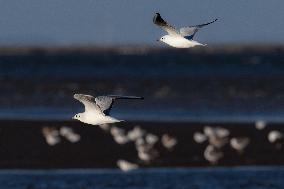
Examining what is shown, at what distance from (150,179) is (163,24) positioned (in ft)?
21.9

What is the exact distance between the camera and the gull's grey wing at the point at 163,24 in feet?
70.9

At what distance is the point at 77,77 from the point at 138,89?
10374 millimetres

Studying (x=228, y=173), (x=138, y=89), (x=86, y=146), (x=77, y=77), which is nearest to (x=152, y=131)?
(x=86, y=146)

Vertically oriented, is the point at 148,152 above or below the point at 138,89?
below

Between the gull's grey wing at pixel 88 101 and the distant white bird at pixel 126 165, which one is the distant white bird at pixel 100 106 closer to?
the gull's grey wing at pixel 88 101

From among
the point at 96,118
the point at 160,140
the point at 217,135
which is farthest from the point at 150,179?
the point at 96,118

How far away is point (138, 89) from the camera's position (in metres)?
50.6

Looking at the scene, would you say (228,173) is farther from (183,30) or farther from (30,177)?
(183,30)

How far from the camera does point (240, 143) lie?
3064 cm

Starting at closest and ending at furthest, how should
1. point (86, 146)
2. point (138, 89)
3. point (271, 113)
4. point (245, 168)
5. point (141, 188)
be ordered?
1. point (141, 188)
2. point (245, 168)
3. point (86, 146)
4. point (271, 113)
5. point (138, 89)

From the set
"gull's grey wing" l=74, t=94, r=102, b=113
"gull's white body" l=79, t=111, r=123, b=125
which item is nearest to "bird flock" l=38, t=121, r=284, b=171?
"gull's white body" l=79, t=111, r=123, b=125

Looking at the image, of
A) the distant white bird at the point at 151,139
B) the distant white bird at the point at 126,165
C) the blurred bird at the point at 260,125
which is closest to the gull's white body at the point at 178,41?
the distant white bird at the point at 126,165

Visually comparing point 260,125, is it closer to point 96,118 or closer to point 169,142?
point 169,142

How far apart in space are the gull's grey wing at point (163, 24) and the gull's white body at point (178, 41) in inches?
4.4
